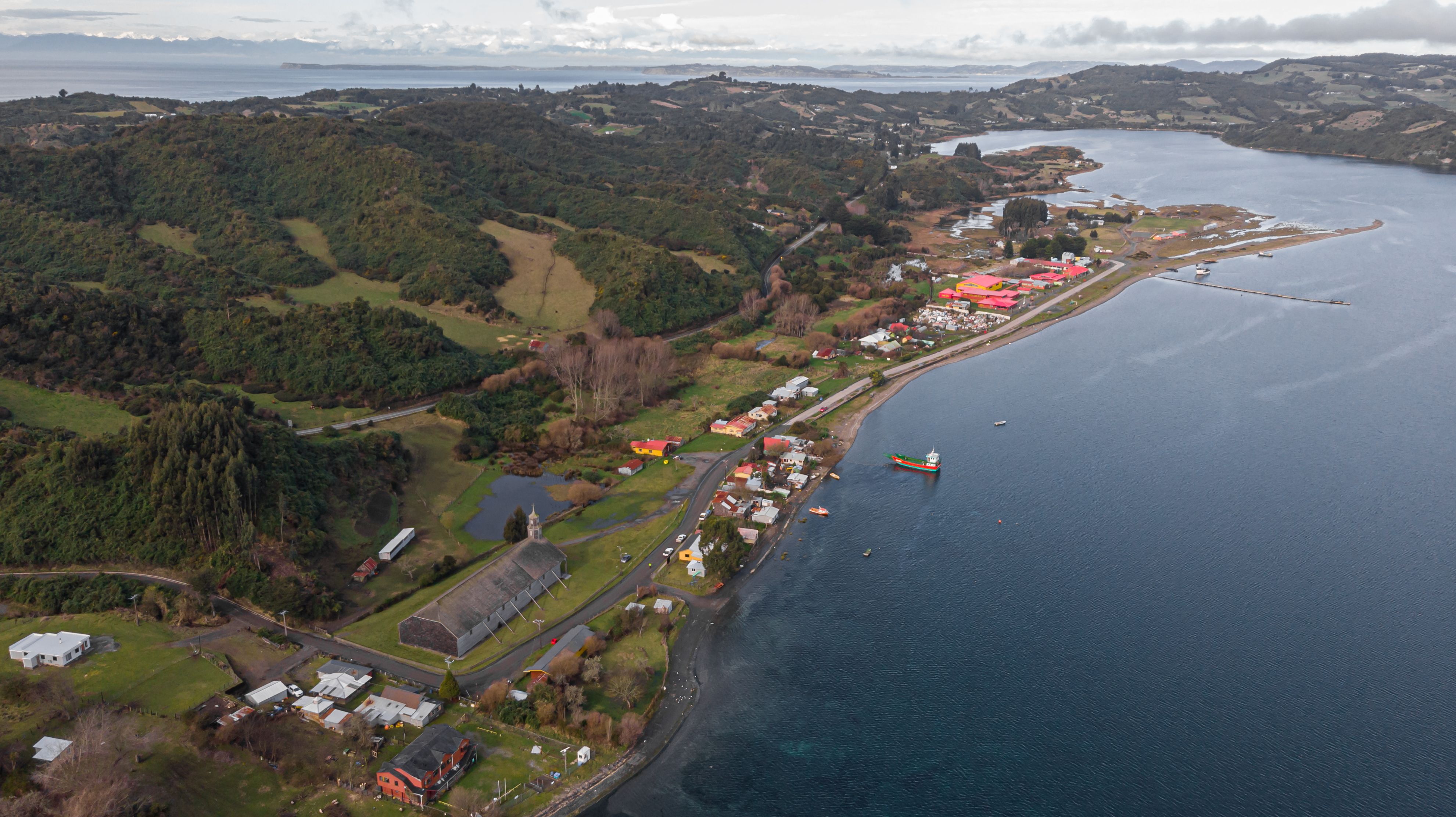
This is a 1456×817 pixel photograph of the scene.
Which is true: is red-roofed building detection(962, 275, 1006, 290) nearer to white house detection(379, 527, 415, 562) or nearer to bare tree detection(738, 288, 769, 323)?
bare tree detection(738, 288, 769, 323)

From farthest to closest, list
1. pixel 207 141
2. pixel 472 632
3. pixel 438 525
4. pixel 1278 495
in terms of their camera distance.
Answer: pixel 207 141 → pixel 1278 495 → pixel 438 525 → pixel 472 632

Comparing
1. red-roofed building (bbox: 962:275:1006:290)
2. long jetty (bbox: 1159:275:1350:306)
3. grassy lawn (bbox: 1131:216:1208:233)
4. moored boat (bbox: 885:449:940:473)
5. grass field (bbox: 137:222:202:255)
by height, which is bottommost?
moored boat (bbox: 885:449:940:473)

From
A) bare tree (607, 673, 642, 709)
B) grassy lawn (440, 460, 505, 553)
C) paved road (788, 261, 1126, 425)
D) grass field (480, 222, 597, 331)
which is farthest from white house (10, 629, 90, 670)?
grass field (480, 222, 597, 331)

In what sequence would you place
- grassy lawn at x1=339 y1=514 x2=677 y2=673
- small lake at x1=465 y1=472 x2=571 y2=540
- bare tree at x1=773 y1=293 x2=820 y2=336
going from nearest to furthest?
grassy lawn at x1=339 y1=514 x2=677 y2=673 < small lake at x1=465 y1=472 x2=571 y2=540 < bare tree at x1=773 y1=293 x2=820 y2=336

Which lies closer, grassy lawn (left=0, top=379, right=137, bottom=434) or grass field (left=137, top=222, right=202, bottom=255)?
grassy lawn (left=0, top=379, right=137, bottom=434)

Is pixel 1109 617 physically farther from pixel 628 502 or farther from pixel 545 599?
pixel 545 599

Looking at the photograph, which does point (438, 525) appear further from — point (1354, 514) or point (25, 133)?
point (25, 133)

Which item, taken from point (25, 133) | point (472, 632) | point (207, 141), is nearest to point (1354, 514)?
point (472, 632)

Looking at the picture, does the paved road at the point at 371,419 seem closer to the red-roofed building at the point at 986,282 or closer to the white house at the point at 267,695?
the white house at the point at 267,695
